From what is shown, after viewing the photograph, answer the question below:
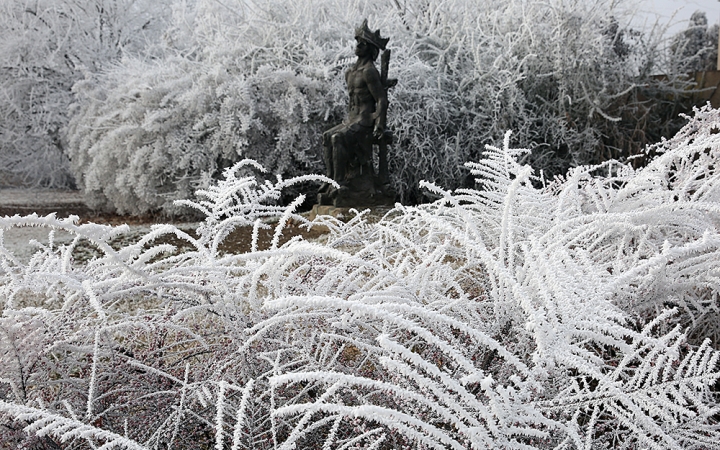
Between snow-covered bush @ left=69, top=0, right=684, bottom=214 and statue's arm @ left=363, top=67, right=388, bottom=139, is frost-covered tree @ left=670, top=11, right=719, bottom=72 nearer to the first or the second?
snow-covered bush @ left=69, top=0, right=684, bottom=214

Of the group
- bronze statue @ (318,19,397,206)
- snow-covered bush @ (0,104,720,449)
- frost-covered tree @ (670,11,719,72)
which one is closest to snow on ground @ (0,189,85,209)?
bronze statue @ (318,19,397,206)

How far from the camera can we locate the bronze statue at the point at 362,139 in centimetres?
550

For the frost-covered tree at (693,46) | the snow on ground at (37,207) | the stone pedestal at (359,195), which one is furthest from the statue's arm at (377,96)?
the frost-covered tree at (693,46)

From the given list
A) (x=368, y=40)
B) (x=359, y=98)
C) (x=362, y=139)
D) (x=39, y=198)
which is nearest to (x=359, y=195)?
(x=362, y=139)

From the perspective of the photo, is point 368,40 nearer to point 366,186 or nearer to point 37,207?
point 366,186

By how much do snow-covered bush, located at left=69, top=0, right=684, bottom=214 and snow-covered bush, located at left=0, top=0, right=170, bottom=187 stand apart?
2563 mm

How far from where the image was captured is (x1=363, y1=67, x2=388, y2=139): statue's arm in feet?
17.9

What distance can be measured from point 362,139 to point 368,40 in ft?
3.19

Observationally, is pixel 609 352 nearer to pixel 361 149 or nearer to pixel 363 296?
pixel 363 296

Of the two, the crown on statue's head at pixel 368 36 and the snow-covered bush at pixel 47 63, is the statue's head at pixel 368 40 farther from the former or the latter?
the snow-covered bush at pixel 47 63

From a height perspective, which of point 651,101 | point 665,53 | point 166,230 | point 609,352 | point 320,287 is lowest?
point 609,352

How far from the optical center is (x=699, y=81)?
7.66 m

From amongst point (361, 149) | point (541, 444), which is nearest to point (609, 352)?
point (541, 444)

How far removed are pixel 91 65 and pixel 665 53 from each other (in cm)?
858
